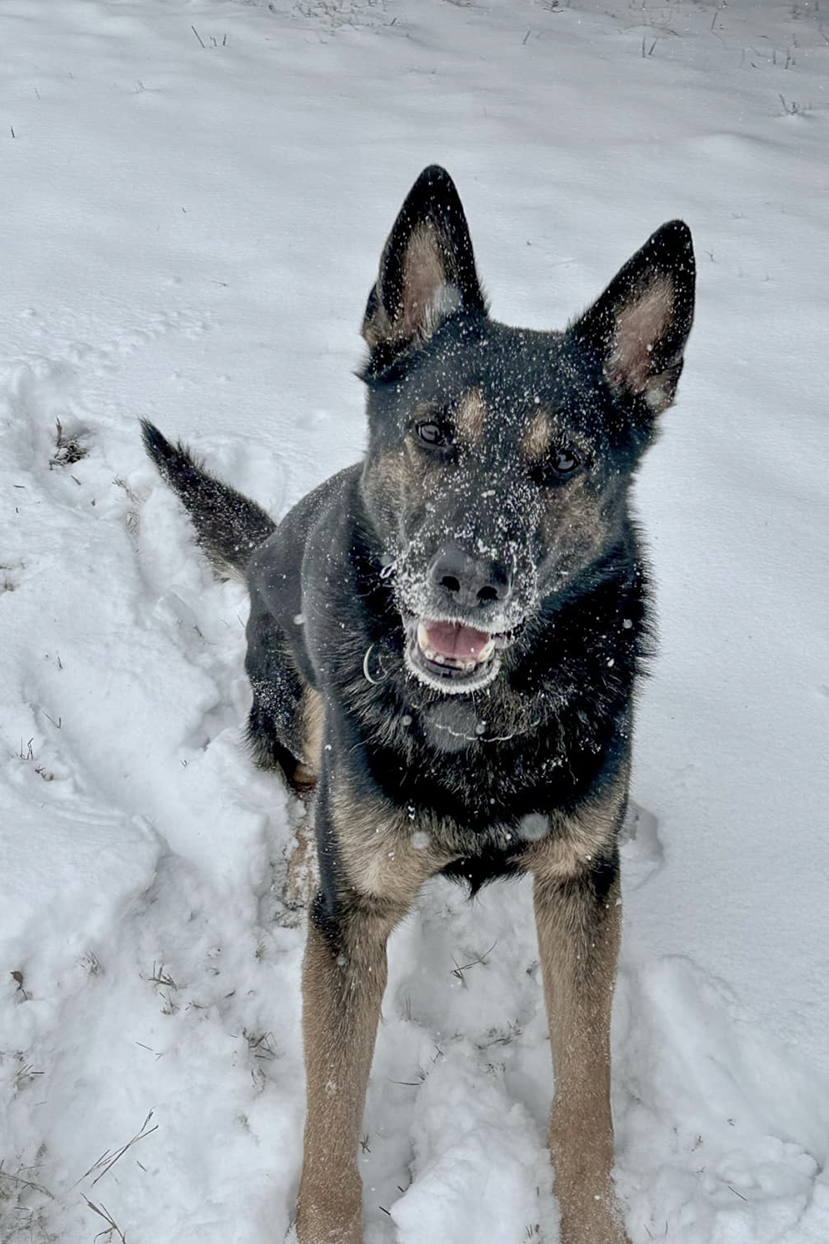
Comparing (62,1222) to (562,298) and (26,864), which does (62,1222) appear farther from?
(562,298)

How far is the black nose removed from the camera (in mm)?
2080

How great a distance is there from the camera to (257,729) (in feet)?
11.4

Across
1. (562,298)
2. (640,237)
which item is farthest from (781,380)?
(640,237)

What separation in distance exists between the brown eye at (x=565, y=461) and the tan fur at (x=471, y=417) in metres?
0.20

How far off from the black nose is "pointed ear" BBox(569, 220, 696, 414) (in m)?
0.80

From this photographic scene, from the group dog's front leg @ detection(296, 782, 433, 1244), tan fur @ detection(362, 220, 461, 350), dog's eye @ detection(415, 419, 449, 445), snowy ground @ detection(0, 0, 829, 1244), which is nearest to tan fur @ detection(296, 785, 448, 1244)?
dog's front leg @ detection(296, 782, 433, 1244)

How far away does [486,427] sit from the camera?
7.73 ft

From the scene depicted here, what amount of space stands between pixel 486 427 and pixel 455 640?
54 centimetres

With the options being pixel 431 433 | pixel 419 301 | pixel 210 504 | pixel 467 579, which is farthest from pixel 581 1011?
pixel 210 504

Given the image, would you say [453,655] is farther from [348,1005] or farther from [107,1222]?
[107,1222]

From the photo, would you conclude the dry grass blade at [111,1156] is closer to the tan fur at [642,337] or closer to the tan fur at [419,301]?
the tan fur at [419,301]

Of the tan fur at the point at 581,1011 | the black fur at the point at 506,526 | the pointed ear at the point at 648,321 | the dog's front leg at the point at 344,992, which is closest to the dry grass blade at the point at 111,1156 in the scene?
the dog's front leg at the point at 344,992

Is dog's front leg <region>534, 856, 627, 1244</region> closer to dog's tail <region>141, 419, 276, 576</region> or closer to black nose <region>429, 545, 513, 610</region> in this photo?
black nose <region>429, 545, 513, 610</region>

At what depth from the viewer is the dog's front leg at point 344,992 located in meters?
2.34
